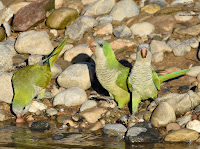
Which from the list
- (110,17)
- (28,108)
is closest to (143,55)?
(28,108)

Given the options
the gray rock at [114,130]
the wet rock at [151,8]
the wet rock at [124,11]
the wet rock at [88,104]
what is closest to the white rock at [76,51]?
the wet rock at [88,104]

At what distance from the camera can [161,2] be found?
38.7 ft

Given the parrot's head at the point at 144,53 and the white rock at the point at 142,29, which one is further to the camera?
the white rock at the point at 142,29

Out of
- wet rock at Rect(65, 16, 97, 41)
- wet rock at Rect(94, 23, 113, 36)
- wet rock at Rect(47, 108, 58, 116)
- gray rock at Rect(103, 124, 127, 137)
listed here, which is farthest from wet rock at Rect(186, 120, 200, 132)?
wet rock at Rect(65, 16, 97, 41)

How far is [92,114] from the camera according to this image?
770cm

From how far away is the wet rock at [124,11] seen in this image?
454 inches

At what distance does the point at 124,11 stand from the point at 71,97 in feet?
14.5

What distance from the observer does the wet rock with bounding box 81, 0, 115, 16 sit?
11844 mm

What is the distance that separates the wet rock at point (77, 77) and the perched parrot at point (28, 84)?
371 mm

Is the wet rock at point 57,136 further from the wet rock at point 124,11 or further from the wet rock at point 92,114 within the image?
the wet rock at point 124,11

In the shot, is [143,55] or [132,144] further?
[143,55]

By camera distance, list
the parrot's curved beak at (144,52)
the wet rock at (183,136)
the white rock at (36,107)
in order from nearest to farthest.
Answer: the wet rock at (183,136), the parrot's curved beak at (144,52), the white rock at (36,107)

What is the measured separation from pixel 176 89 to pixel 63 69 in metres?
2.93

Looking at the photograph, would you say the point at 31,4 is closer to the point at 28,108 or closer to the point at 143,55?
the point at 28,108
